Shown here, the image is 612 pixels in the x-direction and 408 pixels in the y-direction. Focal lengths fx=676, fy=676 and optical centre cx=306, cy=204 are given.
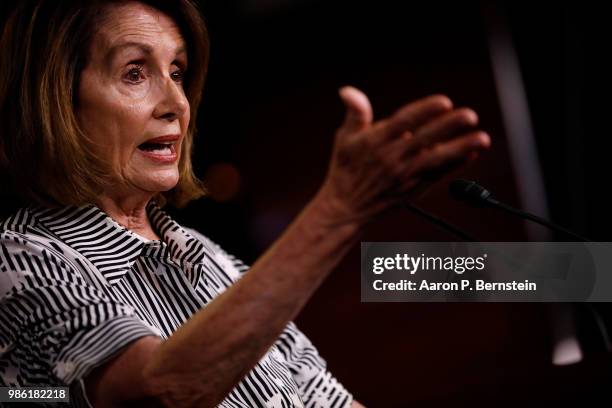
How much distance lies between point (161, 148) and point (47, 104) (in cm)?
23

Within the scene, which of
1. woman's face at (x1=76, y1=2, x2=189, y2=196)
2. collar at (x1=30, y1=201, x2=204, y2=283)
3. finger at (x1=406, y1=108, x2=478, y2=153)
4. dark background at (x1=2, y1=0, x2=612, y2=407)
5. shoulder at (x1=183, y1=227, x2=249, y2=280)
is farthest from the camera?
dark background at (x1=2, y1=0, x2=612, y2=407)

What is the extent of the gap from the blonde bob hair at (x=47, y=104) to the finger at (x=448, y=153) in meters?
0.68

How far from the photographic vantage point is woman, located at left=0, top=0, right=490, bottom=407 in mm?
748

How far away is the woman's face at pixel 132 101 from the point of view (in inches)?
48.3

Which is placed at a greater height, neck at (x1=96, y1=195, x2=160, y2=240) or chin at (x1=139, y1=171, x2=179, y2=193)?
chin at (x1=139, y1=171, x2=179, y2=193)

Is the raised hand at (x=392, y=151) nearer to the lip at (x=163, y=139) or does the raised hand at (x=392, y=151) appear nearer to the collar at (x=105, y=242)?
the collar at (x=105, y=242)

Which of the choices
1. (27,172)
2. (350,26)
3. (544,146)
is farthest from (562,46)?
(27,172)

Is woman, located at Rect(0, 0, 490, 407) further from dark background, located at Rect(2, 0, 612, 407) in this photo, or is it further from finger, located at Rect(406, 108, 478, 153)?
dark background, located at Rect(2, 0, 612, 407)

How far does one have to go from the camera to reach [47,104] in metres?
1.17

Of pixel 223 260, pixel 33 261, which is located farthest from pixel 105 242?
pixel 223 260

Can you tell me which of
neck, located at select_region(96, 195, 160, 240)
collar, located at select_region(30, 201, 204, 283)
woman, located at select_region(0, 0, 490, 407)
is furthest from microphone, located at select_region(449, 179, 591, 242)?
neck, located at select_region(96, 195, 160, 240)

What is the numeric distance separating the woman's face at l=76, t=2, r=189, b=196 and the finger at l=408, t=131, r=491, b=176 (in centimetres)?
67

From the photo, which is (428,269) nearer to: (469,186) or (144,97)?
Result: (469,186)

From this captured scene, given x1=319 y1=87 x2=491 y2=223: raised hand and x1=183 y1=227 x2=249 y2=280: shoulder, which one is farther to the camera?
x1=183 y1=227 x2=249 y2=280: shoulder
